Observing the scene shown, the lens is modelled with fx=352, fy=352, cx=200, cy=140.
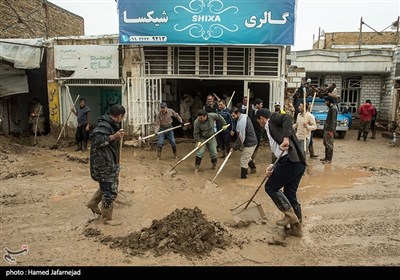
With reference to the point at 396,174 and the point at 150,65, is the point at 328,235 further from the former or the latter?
the point at 150,65

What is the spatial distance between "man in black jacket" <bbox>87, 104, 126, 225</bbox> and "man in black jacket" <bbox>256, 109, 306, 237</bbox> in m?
2.07

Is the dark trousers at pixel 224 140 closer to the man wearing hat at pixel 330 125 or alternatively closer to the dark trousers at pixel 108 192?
the man wearing hat at pixel 330 125

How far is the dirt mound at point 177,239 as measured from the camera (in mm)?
3998

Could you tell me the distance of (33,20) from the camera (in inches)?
603

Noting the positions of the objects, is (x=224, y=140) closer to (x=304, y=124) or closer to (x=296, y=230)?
(x=304, y=124)

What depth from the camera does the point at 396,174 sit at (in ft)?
26.8

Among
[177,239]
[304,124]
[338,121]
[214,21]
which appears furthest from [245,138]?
[338,121]

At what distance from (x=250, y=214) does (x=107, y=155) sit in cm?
220

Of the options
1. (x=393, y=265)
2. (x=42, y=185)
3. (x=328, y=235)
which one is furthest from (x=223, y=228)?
(x=42, y=185)

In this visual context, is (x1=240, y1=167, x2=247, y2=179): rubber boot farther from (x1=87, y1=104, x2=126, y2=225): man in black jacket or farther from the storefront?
(x1=87, y1=104, x2=126, y2=225): man in black jacket

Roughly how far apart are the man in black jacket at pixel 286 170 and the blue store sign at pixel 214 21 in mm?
5997

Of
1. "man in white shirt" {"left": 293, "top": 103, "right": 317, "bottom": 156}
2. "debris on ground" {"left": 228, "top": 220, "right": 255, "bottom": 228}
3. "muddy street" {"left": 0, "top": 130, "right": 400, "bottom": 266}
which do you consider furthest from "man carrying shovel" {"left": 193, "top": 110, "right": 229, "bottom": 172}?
"debris on ground" {"left": 228, "top": 220, "right": 255, "bottom": 228}

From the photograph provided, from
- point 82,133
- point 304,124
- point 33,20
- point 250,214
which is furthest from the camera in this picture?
point 33,20

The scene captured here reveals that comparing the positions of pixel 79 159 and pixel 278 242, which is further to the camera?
pixel 79 159
